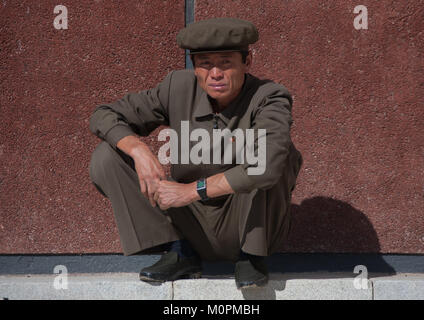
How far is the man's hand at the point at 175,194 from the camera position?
2529mm

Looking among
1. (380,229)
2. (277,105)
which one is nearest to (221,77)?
(277,105)

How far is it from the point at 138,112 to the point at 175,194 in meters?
0.61

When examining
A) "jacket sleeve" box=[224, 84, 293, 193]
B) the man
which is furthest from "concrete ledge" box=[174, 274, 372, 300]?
"jacket sleeve" box=[224, 84, 293, 193]

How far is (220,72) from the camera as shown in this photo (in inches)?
104

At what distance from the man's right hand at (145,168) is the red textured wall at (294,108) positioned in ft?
2.72

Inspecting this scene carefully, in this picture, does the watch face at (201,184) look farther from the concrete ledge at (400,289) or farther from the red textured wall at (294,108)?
the concrete ledge at (400,289)

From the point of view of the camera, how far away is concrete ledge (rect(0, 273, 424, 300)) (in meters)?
2.83

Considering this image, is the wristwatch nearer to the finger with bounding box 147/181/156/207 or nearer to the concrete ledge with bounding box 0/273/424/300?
the finger with bounding box 147/181/156/207

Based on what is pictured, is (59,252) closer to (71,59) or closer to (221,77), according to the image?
(71,59)

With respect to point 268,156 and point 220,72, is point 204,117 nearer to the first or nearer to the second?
point 220,72

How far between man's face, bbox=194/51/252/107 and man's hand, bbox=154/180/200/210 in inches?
19.8

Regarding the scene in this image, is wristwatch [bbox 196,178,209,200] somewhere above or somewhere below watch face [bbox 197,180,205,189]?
below

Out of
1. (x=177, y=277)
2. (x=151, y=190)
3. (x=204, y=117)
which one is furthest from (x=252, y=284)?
(x=204, y=117)

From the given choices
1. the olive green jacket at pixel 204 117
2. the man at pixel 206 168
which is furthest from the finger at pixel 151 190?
the olive green jacket at pixel 204 117
